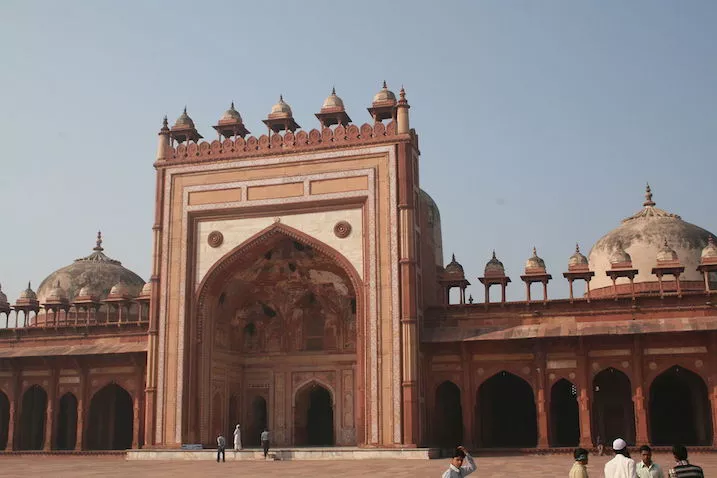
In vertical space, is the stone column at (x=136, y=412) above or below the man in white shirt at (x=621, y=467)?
above

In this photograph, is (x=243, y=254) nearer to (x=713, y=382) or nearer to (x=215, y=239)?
(x=215, y=239)

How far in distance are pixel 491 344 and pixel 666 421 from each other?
581cm

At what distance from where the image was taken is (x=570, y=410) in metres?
24.2

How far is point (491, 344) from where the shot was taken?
2144cm

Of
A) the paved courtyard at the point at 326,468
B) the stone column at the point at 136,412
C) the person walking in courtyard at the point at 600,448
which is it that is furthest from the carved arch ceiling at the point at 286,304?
the person walking in courtyard at the point at 600,448

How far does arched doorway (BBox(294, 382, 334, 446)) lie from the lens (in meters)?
25.0

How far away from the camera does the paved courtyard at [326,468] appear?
49.2 feet

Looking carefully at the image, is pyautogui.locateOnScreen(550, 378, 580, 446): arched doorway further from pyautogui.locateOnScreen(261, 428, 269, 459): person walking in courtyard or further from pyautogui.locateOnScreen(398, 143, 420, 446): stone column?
pyautogui.locateOnScreen(261, 428, 269, 459): person walking in courtyard

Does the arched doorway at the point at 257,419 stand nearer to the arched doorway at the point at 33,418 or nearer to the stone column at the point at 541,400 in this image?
the arched doorway at the point at 33,418

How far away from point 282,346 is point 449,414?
5.25 m

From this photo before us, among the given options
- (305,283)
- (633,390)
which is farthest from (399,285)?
(633,390)

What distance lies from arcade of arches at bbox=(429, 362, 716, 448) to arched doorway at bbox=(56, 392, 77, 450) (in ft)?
38.8

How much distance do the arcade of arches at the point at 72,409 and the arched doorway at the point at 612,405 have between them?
1221cm

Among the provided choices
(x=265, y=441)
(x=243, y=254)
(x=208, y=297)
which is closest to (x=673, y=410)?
(x=265, y=441)
